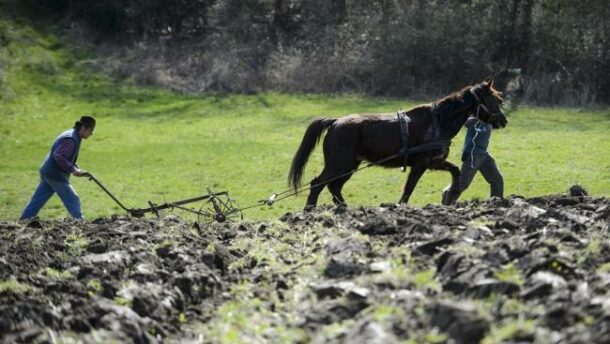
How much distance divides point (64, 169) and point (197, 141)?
563 inches

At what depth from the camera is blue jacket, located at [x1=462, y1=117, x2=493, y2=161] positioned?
14.7 metres

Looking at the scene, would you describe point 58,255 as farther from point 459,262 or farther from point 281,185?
point 281,185

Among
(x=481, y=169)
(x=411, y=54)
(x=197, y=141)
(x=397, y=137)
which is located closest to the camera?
(x=397, y=137)

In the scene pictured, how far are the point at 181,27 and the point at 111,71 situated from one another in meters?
5.72

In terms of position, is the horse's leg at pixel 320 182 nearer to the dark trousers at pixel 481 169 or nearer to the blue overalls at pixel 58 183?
the dark trousers at pixel 481 169

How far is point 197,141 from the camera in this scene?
2858 centimetres

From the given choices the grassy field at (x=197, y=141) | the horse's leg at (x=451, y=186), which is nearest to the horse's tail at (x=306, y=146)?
the horse's leg at (x=451, y=186)

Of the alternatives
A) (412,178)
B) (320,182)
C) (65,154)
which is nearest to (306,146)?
(320,182)

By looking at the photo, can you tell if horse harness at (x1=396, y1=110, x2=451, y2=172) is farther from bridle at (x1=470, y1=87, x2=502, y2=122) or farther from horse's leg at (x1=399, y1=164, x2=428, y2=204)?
bridle at (x1=470, y1=87, x2=502, y2=122)

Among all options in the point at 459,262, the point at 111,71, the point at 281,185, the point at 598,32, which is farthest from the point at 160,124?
the point at 459,262

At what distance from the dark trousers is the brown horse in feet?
0.92

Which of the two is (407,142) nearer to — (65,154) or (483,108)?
(483,108)

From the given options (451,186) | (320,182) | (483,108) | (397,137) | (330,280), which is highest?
(483,108)

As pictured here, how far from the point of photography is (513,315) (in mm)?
6625
